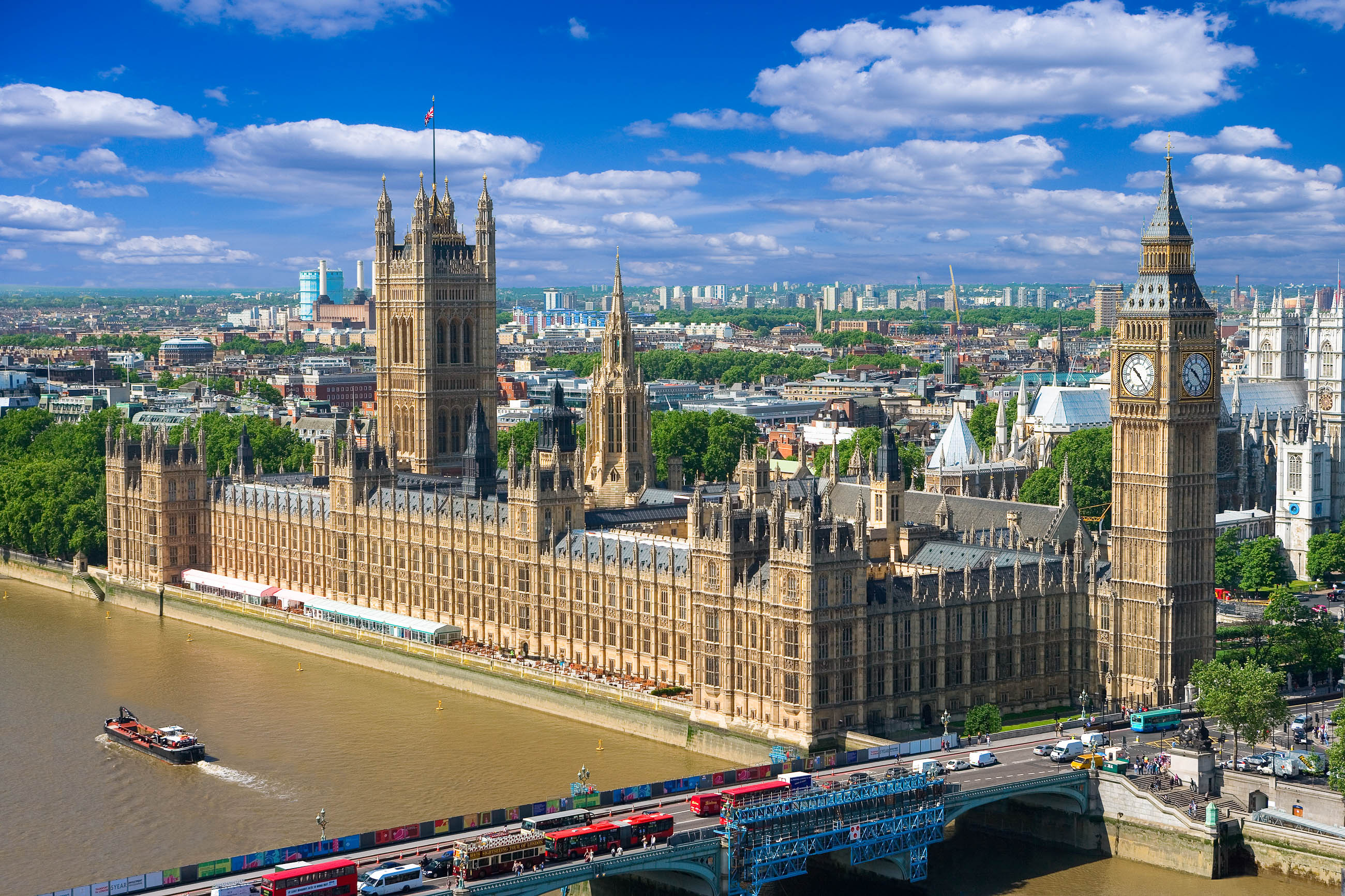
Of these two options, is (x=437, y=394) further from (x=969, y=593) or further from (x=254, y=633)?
(x=969, y=593)

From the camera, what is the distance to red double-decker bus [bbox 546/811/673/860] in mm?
66625

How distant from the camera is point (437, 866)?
6475cm

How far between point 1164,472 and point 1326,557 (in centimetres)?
4626

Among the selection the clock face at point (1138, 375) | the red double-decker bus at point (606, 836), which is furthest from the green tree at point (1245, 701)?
the red double-decker bus at point (606, 836)

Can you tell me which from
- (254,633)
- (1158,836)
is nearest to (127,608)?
(254,633)

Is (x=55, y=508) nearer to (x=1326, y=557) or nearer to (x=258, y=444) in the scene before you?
(x=258, y=444)

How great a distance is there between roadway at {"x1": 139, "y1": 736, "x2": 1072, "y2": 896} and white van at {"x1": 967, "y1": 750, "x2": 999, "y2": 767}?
0.21 meters

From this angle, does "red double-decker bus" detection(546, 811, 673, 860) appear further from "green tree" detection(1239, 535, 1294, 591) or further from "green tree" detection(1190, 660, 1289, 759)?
"green tree" detection(1239, 535, 1294, 591)

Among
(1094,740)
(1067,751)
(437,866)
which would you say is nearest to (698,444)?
(1094,740)

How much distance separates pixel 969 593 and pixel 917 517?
3120cm

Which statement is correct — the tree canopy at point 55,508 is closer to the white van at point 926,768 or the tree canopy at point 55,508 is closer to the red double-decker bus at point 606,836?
the white van at point 926,768

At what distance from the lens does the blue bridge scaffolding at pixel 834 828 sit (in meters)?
68.9

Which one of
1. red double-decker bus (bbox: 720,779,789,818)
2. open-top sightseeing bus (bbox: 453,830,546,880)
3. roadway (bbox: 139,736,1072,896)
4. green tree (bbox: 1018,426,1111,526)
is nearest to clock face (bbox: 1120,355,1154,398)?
roadway (bbox: 139,736,1072,896)

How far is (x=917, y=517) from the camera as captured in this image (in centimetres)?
12156
